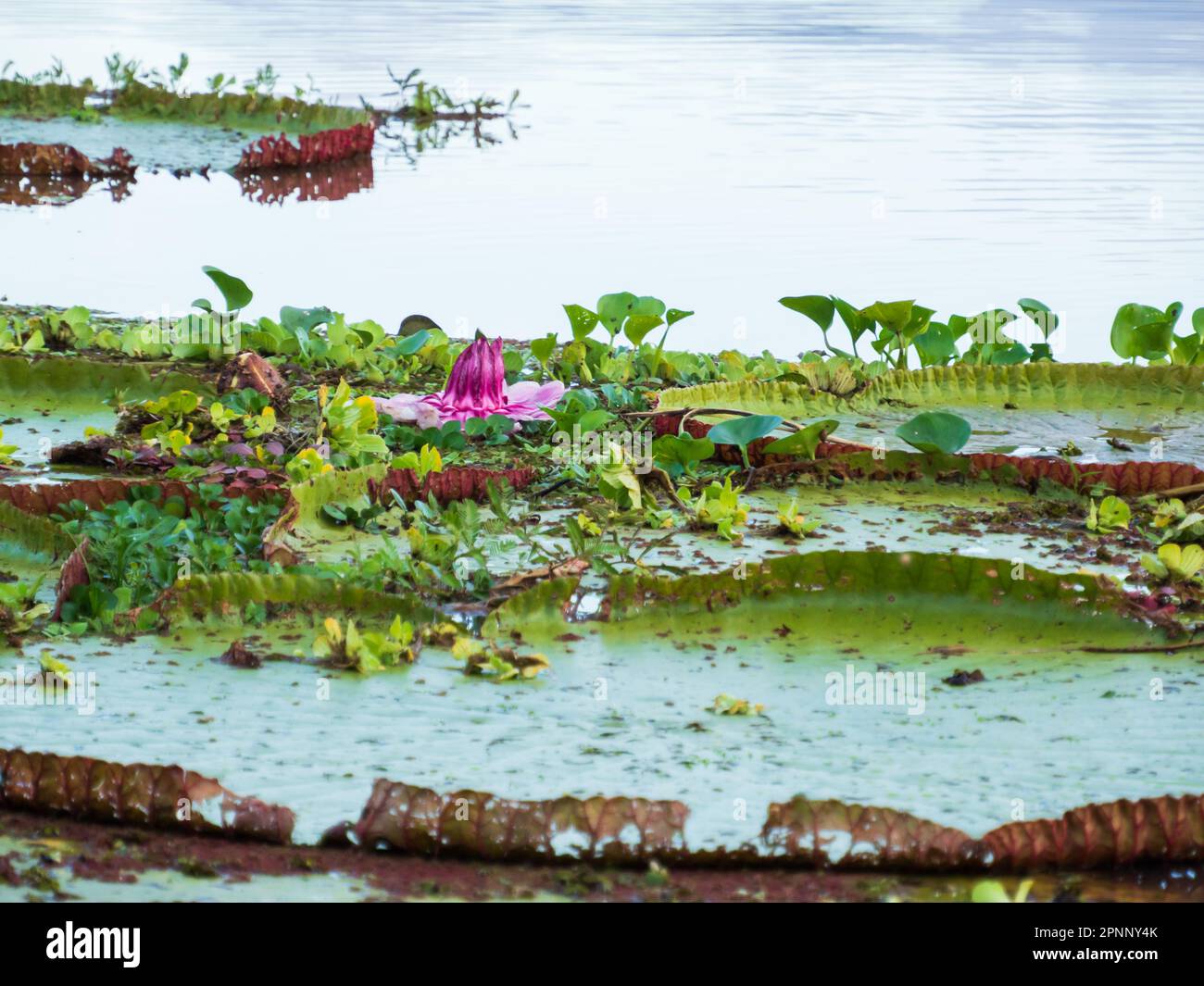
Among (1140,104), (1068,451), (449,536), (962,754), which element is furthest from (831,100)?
(962,754)

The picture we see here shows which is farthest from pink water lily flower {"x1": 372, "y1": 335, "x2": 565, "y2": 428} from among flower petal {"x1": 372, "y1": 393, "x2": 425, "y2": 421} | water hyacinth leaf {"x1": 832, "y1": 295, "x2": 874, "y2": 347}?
water hyacinth leaf {"x1": 832, "y1": 295, "x2": 874, "y2": 347}

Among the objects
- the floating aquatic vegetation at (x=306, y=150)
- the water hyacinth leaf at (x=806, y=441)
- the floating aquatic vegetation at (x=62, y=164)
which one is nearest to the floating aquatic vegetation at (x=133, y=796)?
the water hyacinth leaf at (x=806, y=441)

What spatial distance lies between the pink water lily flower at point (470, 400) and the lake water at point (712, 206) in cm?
165

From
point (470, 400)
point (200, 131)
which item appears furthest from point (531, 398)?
point (200, 131)

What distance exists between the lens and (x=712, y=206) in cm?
768

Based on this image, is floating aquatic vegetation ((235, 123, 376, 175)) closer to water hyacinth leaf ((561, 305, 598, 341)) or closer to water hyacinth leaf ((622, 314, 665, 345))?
water hyacinth leaf ((561, 305, 598, 341))

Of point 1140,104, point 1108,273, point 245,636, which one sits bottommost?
point 245,636

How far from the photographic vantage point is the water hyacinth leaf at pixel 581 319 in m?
4.45

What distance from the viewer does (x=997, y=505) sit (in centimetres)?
337

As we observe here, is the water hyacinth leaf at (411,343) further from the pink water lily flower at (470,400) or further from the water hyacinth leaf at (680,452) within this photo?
the water hyacinth leaf at (680,452)

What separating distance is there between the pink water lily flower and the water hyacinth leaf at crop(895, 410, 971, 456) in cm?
90
